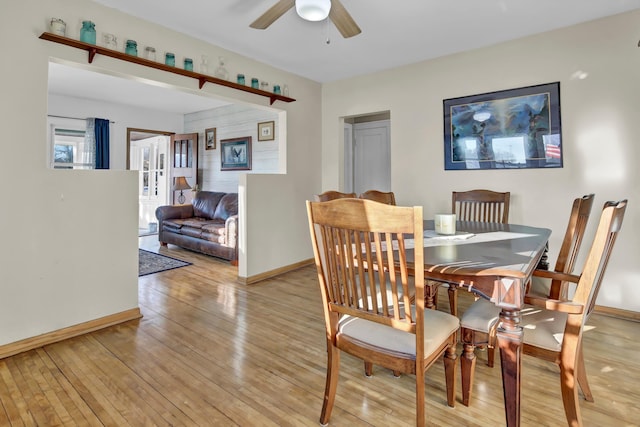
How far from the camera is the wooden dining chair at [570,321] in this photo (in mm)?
1274

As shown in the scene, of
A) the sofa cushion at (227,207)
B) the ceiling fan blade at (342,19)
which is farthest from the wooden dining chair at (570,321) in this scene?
the sofa cushion at (227,207)

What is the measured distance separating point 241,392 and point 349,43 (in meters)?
3.17

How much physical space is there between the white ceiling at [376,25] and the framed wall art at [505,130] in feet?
1.81

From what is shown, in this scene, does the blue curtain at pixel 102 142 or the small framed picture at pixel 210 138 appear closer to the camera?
the blue curtain at pixel 102 142

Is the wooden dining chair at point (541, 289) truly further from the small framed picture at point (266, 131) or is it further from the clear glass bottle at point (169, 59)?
the small framed picture at point (266, 131)

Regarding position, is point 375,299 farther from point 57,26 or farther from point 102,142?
point 102,142

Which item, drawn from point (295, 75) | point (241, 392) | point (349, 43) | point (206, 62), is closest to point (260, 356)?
point (241, 392)

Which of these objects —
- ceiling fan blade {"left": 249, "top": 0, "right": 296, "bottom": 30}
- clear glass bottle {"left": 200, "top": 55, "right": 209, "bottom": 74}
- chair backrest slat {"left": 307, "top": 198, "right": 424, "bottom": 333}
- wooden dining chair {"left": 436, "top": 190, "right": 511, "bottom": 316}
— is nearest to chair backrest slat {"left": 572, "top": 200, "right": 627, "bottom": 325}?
chair backrest slat {"left": 307, "top": 198, "right": 424, "bottom": 333}

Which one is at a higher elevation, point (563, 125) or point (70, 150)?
point (70, 150)

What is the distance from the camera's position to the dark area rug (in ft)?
13.9

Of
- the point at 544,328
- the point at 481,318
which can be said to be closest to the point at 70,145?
the point at 481,318

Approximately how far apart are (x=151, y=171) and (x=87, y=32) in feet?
18.4

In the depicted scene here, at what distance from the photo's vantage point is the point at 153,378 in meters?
1.91

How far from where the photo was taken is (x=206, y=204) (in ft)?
18.9
